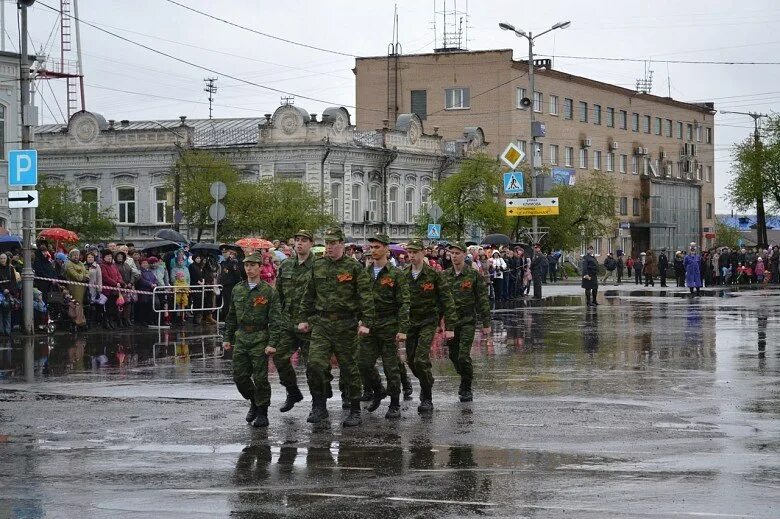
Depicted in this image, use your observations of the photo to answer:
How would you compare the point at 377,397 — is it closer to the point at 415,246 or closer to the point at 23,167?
the point at 415,246

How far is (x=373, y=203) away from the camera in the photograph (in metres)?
66.1

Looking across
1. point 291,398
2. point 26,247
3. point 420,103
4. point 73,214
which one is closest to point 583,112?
point 420,103

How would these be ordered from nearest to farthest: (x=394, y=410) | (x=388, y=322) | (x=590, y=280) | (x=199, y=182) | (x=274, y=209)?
(x=394, y=410), (x=388, y=322), (x=590, y=280), (x=274, y=209), (x=199, y=182)

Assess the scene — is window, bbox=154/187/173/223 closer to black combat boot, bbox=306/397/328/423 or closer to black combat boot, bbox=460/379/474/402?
black combat boot, bbox=460/379/474/402

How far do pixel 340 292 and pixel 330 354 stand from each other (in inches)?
24.9

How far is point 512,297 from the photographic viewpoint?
42844mm

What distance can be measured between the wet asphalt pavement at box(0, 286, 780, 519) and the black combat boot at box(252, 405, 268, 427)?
0.09m

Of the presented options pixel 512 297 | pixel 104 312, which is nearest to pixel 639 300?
pixel 512 297

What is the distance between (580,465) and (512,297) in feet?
106

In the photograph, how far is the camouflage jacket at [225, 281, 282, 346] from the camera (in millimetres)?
13453

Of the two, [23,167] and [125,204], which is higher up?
[125,204]

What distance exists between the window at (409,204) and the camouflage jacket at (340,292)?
5468cm

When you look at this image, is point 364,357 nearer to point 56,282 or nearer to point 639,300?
point 56,282

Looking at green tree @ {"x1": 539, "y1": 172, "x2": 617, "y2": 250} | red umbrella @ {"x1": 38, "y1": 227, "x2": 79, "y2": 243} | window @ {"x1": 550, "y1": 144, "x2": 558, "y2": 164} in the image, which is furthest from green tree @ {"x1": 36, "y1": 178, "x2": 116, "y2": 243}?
window @ {"x1": 550, "y1": 144, "x2": 558, "y2": 164}
